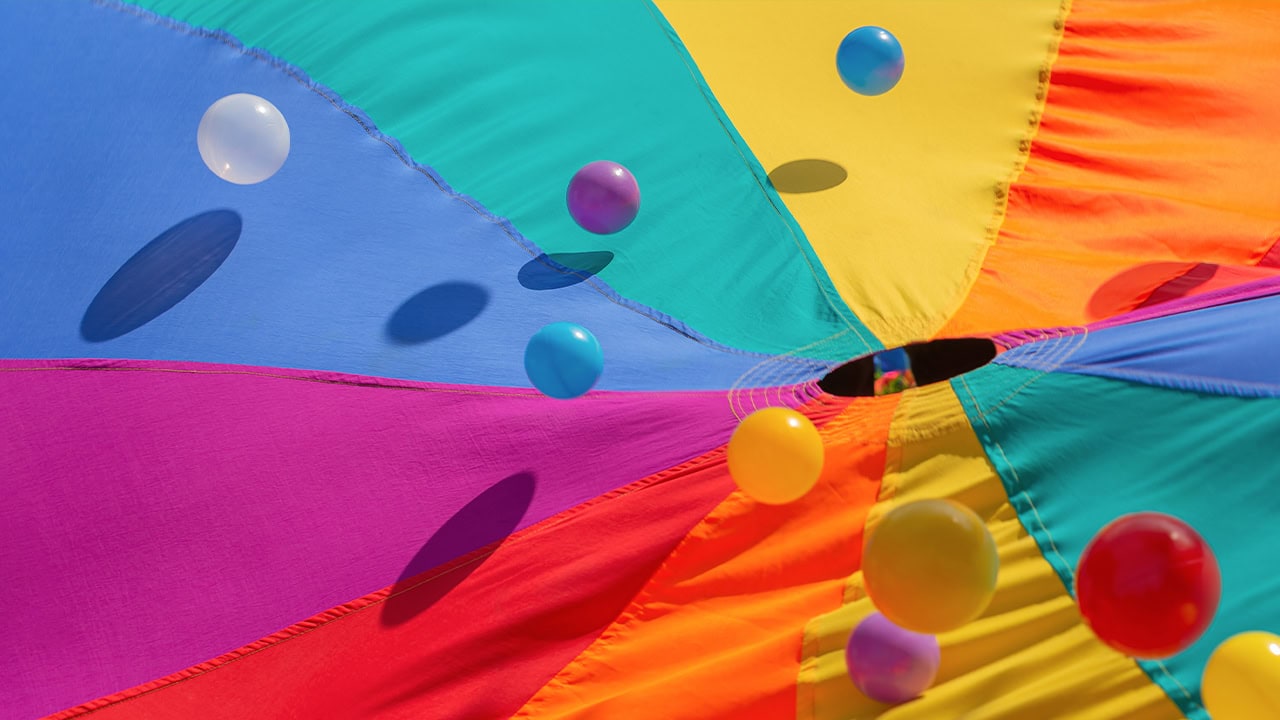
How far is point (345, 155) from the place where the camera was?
8.48 feet

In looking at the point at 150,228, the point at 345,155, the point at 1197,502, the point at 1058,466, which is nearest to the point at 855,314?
the point at 1058,466

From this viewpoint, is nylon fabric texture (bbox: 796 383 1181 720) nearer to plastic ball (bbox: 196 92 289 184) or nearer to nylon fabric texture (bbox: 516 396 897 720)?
nylon fabric texture (bbox: 516 396 897 720)

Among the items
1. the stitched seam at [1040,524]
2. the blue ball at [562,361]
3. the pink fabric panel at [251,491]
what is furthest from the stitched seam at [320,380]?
the stitched seam at [1040,524]

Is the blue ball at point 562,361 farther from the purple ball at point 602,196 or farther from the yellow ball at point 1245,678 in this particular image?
the yellow ball at point 1245,678

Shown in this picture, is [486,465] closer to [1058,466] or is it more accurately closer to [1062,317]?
[1058,466]

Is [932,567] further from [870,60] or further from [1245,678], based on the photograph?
[870,60]

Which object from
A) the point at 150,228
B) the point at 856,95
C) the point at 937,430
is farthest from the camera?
the point at 856,95

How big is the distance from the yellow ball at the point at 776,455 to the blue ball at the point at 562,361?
0.29 meters

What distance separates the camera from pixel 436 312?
2281mm

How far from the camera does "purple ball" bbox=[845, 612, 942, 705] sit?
1.69 m

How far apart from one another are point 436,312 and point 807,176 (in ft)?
2.90

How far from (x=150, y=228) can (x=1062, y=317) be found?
1819mm

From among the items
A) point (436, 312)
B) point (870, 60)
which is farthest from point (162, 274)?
point (870, 60)

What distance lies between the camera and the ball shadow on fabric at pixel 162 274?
2.29 meters
